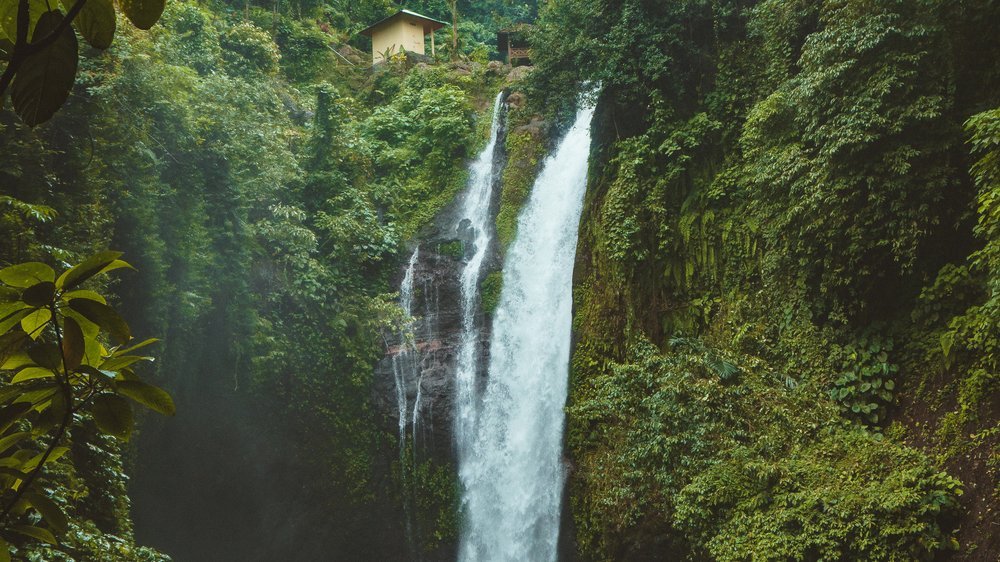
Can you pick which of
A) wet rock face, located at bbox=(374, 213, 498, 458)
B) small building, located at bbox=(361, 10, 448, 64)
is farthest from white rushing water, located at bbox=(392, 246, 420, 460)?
small building, located at bbox=(361, 10, 448, 64)

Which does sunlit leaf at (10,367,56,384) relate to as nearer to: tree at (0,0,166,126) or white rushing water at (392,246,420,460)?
tree at (0,0,166,126)

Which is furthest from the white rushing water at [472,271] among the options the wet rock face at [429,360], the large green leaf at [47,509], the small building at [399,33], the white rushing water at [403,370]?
the large green leaf at [47,509]

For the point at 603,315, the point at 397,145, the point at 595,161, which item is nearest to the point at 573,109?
the point at 595,161

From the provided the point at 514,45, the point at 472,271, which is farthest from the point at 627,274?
the point at 514,45

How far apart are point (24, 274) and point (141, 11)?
0.43 metres

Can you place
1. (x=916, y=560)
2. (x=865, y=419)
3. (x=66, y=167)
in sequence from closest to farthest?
(x=916, y=560), (x=865, y=419), (x=66, y=167)

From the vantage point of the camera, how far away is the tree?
84 cm

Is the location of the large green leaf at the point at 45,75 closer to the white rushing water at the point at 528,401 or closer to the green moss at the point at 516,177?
the white rushing water at the point at 528,401

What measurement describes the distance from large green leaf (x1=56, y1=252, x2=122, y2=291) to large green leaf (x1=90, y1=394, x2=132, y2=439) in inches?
8.4

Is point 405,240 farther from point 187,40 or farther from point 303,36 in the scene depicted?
point 303,36

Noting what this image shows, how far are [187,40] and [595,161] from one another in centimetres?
745

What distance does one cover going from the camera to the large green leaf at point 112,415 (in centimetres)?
113

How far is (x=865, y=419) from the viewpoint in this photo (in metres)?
8.01

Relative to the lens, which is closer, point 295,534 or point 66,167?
point 66,167
